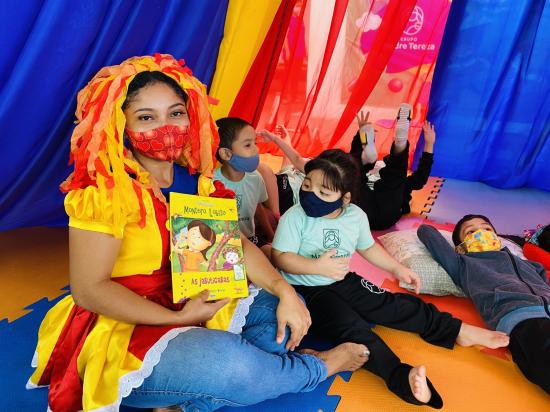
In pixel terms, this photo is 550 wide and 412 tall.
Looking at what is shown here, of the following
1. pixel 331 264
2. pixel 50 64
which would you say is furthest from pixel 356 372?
pixel 50 64

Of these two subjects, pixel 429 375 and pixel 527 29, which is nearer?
pixel 429 375

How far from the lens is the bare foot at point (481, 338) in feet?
4.41

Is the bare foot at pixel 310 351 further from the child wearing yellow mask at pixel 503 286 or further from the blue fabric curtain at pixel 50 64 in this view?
the blue fabric curtain at pixel 50 64

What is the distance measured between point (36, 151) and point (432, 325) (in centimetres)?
142

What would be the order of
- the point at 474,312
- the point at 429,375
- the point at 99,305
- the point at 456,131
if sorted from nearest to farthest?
the point at 99,305 < the point at 429,375 < the point at 474,312 < the point at 456,131

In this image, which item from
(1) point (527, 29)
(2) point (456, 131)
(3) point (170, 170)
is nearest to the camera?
(3) point (170, 170)

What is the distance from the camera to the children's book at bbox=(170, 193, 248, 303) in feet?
3.42

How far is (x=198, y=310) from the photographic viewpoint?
3.38ft

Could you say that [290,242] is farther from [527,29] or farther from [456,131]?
[527,29]

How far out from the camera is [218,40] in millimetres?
1933

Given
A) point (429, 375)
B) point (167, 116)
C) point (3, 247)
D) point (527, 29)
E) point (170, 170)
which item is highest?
point (527, 29)

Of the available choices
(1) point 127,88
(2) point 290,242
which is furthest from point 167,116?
(2) point 290,242

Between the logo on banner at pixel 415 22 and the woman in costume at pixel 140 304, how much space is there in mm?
2339

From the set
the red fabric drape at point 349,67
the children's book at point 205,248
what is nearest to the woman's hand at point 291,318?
the children's book at point 205,248
